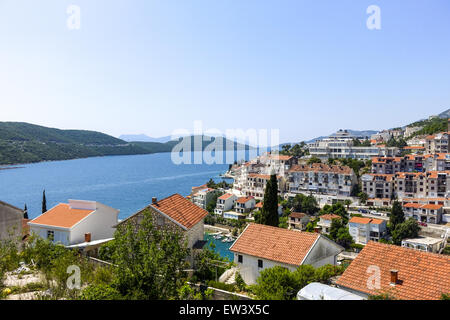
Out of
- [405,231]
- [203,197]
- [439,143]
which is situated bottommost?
[405,231]

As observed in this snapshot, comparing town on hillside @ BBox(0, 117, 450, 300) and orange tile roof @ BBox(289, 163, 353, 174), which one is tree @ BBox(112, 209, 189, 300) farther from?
orange tile roof @ BBox(289, 163, 353, 174)

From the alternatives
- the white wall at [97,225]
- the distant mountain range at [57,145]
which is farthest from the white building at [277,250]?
the distant mountain range at [57,145]

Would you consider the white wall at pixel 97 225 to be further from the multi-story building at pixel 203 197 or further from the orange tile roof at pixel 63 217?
the multi-story building at pixel 203 197

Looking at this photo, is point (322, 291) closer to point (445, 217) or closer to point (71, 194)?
point (445, 217)

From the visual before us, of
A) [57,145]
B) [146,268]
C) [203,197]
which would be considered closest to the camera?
[146,268]

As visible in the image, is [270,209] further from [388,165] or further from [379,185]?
[388,165]

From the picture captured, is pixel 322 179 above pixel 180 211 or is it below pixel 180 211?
below

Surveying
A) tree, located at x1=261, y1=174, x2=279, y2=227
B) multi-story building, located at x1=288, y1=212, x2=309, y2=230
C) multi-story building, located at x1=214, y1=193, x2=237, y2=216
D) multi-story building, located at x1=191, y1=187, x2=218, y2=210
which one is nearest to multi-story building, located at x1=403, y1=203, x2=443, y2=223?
multi-story building, located at x1=288, y1=212, x2=309, y2=230

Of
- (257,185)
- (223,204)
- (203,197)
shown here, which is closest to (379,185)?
(257,185)
